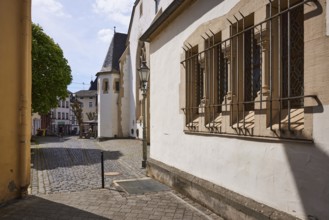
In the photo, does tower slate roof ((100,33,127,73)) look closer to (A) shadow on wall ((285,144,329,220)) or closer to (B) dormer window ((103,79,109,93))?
(B) dormer window ((103,79,109,93))

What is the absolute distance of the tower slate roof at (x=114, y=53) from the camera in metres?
31.2

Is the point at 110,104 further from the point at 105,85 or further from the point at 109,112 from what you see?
the point at 105,85

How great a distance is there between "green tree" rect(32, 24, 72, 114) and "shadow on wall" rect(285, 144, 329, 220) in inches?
643

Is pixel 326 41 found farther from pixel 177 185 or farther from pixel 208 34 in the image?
pixel 177 185

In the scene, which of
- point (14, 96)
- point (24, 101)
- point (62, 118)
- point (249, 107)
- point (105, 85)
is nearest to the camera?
point (249, 107)

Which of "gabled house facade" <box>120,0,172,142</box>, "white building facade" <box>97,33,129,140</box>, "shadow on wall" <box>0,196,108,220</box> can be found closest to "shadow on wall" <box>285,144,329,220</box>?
"shadow on wall" <box>0,196,108,220</box>

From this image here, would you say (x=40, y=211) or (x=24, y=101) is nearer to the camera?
(x=40, y=211)

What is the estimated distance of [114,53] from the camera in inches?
1286

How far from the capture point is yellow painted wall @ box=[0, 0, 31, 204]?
20.7 ft

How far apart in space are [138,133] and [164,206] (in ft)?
67.2

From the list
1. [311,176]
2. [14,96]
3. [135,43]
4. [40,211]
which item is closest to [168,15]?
[14,96]

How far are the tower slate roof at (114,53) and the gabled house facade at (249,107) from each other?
23.6 metres

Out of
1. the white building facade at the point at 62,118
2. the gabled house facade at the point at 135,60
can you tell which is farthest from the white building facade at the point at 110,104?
the white building facade at the point at 62,118

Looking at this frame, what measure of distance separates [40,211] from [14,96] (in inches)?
94.6
